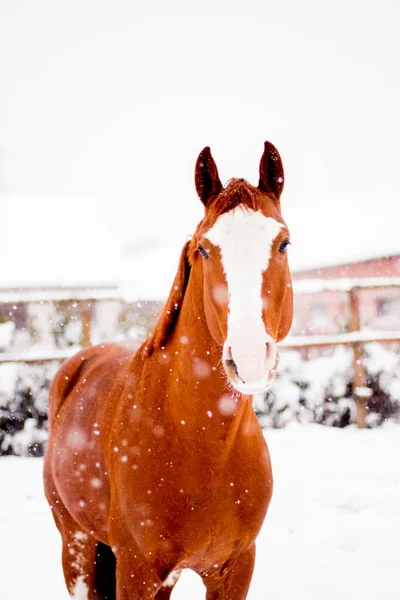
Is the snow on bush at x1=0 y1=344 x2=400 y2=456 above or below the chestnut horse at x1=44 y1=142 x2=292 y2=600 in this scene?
below

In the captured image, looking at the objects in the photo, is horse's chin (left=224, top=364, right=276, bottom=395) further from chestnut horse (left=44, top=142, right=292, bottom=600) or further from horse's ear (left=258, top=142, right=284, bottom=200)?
horse's ear (left=258, top=142, right=284, bottom=200)

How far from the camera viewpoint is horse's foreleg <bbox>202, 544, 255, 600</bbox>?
202 centimetres

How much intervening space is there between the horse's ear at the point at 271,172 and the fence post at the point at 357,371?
5365mm

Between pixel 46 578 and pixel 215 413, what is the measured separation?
2.46 meters

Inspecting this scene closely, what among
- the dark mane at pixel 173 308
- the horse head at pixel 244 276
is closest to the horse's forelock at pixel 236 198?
the horse head at pixel 244 276

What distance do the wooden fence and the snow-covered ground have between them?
113cm

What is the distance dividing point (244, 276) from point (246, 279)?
1 centimetres

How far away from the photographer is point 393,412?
6805 millimetres

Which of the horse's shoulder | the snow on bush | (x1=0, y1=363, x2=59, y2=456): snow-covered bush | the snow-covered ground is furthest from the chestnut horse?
the snow on bush

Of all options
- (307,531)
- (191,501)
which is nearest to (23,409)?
(307,531)

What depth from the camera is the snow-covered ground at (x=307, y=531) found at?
10.2 ft

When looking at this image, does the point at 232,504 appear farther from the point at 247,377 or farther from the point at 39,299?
the point at 39,299

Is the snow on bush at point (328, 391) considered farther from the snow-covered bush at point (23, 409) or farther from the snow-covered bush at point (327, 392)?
the snow-covered bush at point (23, 409)

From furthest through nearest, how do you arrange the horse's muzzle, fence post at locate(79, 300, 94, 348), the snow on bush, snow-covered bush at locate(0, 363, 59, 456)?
1. the snow on bush
2. fence post at locate(79, 300, 94, 348)
3. snow-covered bush at locate(0, 363, 59, 456)
4. the horse's muzzle
